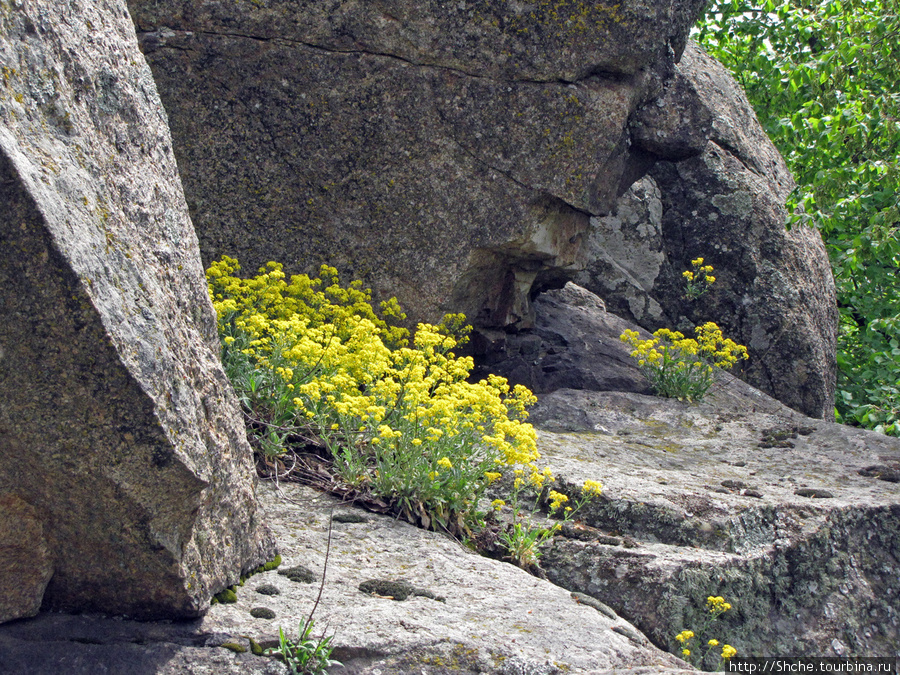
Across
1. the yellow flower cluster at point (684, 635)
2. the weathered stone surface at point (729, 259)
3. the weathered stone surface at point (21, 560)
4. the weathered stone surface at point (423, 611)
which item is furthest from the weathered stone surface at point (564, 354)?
the weathered stone surface at point (21, 560)

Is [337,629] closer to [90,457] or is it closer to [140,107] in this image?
[90,457]

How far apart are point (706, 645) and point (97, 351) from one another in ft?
12.7

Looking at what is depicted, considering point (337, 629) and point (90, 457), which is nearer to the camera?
point (90, 457)

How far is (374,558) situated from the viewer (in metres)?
4.60

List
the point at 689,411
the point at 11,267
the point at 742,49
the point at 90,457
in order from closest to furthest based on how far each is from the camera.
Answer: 1. the point at 11,267
2. the point at 90,457
3. the point at 689,411
4. the point at 742,49

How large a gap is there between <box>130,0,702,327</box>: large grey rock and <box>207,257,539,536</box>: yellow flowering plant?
1.31 m

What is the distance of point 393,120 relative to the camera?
7.80m

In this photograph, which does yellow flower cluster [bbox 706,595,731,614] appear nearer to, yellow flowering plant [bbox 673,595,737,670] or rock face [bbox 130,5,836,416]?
yellow flowering plant [bbox 673,595,737,670]

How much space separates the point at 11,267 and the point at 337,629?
6.64ft

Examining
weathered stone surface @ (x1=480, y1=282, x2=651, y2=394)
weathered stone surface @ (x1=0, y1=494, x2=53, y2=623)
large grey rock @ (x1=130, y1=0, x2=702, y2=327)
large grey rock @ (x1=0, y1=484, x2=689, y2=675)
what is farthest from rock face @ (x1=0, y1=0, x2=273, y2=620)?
weathered stone surface @ (x1=480, y1=282, x2=651, y2=394)

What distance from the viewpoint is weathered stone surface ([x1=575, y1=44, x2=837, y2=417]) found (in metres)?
10.8

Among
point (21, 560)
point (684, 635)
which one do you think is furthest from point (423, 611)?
point (21, 560)

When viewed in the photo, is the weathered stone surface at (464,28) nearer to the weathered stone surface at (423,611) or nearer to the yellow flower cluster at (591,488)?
the yellow flower cluster at (591,488)

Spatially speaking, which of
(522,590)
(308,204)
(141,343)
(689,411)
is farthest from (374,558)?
(689,411)
